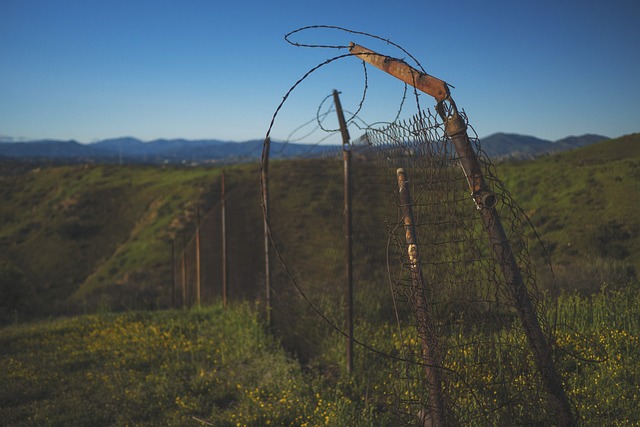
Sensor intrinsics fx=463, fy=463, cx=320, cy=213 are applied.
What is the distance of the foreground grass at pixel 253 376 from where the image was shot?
4.01 metres

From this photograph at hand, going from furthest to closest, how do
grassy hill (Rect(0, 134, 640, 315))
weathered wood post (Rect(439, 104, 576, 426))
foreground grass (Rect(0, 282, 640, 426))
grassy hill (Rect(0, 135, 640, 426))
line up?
1. grassy hill (Rect(0, 134, 640, 315))
2. grassy hill (Rect(0, 135, 640, 426))
3. foreground grass (Rect(0, 282, 640, 426))
4. weathered wood post (Rect(439, 104, 576, 426))

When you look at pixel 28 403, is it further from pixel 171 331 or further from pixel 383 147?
pixel 383 147

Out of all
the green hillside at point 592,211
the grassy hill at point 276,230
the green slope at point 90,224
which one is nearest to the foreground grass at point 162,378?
the grassy hill at point 276,230

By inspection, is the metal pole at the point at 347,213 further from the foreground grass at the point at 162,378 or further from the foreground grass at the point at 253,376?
the foreground grass at the point at 162,378

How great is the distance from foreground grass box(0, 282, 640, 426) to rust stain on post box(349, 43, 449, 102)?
1724mm

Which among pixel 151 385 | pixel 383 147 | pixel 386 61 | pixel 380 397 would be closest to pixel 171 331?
pixel 151 385

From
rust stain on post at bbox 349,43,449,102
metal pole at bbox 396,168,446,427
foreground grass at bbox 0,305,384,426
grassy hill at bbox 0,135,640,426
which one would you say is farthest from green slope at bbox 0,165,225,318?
metal pole at bbox 396,168,446,427

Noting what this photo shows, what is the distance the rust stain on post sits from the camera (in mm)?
3146

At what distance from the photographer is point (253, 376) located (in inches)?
249

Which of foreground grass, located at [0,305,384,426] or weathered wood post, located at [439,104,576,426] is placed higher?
weathered wood post, located at [439,104,576,426]

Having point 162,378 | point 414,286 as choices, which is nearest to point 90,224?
point 162,378

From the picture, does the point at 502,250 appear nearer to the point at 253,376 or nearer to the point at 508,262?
the point at 508,262

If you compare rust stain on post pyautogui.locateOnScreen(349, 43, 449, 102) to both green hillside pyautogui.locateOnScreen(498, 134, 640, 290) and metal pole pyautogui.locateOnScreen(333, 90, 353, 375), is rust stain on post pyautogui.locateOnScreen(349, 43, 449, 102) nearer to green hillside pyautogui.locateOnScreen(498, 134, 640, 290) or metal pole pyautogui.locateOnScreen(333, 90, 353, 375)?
metal pole pyautogui.locateOnScreen(333, 90, 353, 375)

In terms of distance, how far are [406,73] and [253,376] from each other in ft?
15.2
